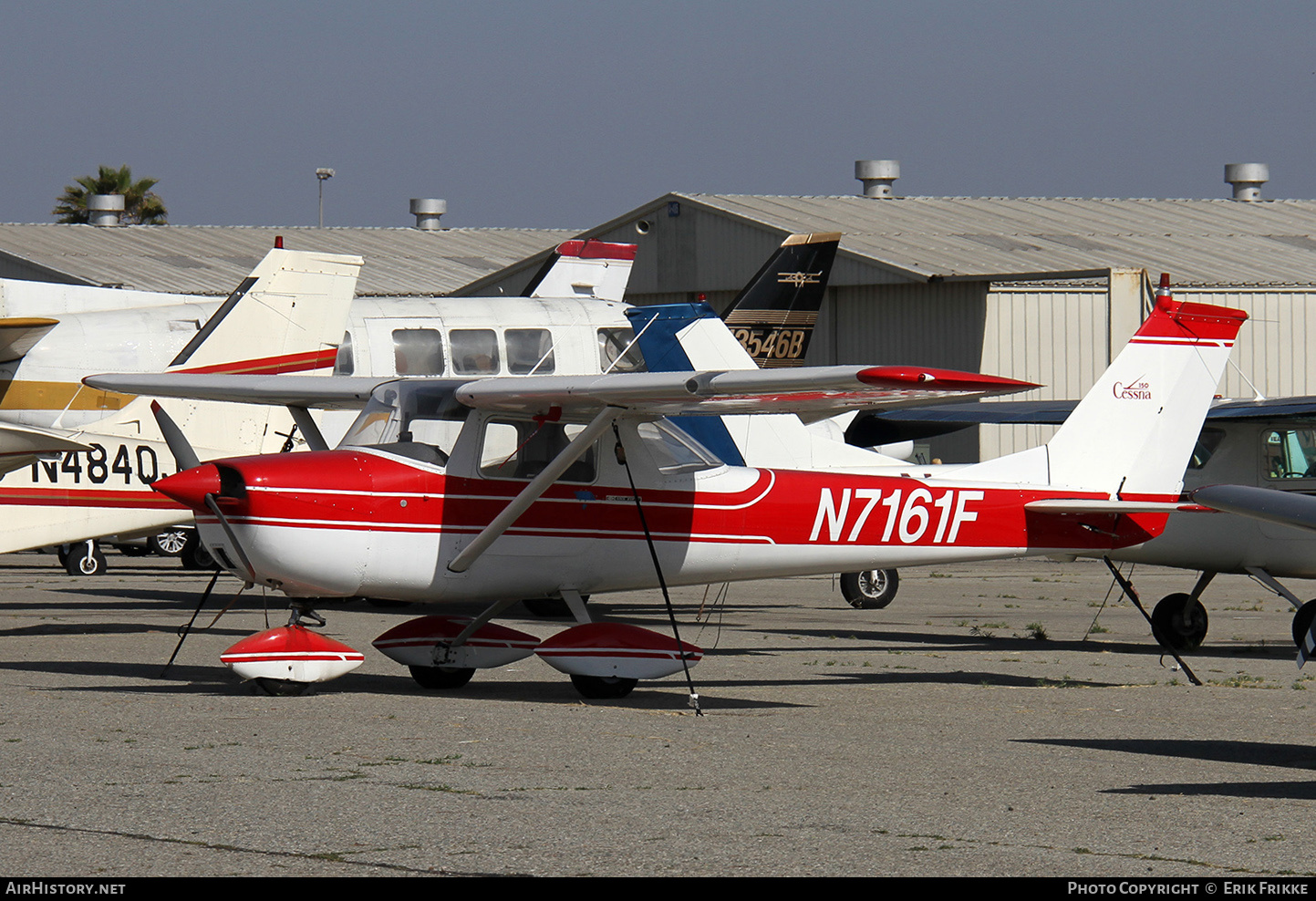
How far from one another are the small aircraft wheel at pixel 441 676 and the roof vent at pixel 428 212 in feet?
147

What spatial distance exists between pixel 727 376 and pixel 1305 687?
178 inches

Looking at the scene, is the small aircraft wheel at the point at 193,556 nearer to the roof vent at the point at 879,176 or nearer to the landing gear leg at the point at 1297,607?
the landing gear leg at the point at 1297,607

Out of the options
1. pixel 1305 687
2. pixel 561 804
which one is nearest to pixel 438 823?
pixel 561 804

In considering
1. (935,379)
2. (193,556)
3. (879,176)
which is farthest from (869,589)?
(879,176)

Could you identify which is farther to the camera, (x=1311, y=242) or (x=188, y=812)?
(x=1311, y=242)

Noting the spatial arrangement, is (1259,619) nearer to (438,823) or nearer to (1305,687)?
(1305,687)

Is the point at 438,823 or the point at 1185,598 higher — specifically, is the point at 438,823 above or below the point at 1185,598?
above

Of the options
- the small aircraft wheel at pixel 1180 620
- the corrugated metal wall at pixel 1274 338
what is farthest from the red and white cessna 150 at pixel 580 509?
the corrugated metal wall at pixel 1274 338

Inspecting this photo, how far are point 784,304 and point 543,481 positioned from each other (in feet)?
34.7

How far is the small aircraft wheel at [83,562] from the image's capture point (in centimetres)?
2089

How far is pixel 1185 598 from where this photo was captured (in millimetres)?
13555

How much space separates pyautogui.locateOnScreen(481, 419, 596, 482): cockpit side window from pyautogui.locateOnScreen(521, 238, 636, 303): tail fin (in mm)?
11297

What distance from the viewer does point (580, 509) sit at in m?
10.4

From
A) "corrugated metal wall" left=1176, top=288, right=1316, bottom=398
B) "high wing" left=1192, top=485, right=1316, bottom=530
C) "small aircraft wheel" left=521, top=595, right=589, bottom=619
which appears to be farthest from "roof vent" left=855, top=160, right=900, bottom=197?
"high wing" left=1192, top=485, right=1316, bottom=530
